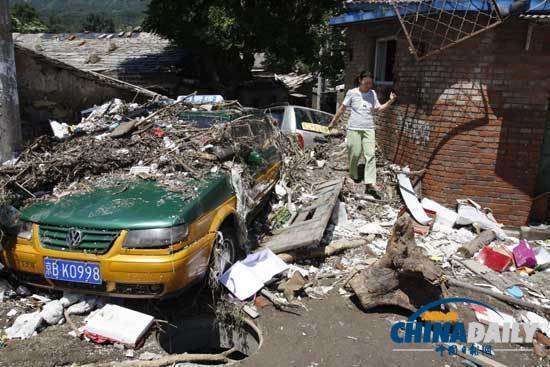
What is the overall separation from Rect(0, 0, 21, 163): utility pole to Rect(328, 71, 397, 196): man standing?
453 cm

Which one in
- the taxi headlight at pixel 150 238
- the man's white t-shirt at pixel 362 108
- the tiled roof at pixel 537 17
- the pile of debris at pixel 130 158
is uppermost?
the tiled roof at pixel 537 17

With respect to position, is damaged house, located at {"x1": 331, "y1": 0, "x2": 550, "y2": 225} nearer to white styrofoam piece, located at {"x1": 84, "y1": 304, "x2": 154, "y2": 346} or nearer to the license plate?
white styrofoam piece, located at {"x1": 84, "y1": 304, "x2": 154, "y2": 346}

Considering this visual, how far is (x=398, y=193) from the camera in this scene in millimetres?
6949

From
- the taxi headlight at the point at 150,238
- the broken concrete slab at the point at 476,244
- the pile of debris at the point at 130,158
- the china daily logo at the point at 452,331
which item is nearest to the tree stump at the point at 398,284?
the china daily logo at the point at 452,331

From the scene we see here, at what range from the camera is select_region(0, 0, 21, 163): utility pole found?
5074mm

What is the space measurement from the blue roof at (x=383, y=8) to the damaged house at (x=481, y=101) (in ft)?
0.05

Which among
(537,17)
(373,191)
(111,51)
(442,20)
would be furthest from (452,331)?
(111,51)

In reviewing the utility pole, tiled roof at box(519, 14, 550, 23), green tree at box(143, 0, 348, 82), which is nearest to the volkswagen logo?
the utility pole

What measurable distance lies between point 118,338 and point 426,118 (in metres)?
5.43

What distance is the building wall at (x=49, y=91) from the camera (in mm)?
7762

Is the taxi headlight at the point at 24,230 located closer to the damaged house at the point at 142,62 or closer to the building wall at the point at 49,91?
the building wall at the point at 49,91

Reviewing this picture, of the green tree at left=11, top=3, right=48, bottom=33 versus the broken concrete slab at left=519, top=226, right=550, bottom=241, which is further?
the green tree at left=11, top=3, right=48, bottom=33

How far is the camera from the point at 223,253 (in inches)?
163

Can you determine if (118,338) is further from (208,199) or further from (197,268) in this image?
(208,199)
